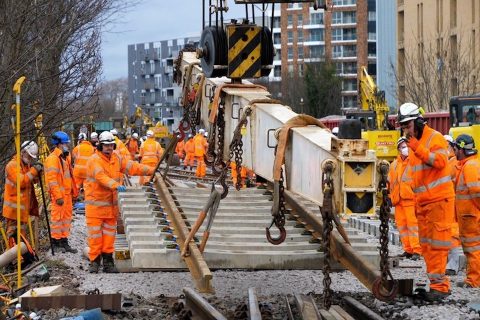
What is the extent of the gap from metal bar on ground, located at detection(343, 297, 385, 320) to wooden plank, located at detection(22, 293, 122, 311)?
2383 millimetres

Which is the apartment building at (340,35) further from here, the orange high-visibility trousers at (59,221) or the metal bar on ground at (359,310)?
the metal bar on ground at (359,310)

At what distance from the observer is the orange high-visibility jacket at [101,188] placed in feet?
45.3

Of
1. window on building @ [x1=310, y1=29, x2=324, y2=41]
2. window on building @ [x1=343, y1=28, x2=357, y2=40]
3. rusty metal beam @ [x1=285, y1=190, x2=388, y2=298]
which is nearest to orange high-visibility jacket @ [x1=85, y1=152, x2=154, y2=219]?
rusty metal beam @ [x1=285, y1=190, x2=388, y2=298]

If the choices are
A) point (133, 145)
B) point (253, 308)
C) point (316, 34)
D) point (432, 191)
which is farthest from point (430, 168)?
point (316, 34)

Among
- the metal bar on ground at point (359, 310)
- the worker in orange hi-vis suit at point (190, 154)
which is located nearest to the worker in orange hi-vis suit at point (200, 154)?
the worker in orange hi-vis suit at point (190, 154)

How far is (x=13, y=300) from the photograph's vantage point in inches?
430

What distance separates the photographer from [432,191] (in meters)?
11.4

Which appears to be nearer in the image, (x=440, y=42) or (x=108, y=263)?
(x=108, y=263)

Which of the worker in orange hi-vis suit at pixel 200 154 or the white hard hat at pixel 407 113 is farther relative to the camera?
the worker in orange hi-vis suit at pixel 200 154

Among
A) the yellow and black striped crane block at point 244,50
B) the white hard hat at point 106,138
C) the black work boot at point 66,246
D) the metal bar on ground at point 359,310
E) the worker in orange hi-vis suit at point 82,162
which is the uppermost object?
the yellow and black striped crane block at point 244,50

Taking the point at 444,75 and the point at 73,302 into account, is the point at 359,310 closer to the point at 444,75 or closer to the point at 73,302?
the point at 73,302

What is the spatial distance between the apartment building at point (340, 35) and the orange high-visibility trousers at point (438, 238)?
116 metres

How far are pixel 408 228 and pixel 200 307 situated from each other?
241 inches

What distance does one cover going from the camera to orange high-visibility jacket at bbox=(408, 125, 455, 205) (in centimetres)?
1124
